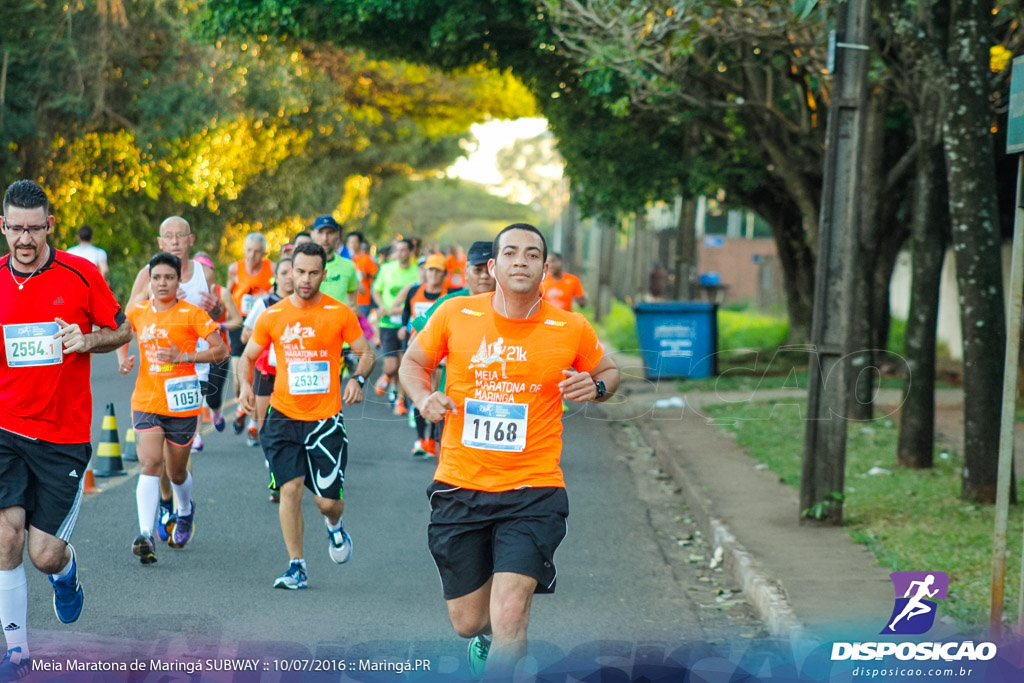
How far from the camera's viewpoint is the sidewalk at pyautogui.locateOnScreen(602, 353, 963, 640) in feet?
21.8

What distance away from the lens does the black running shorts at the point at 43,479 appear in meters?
5.33

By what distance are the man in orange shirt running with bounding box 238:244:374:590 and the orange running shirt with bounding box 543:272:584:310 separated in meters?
8.89

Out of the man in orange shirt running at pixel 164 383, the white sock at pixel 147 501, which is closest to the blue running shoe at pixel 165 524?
the man in orange shirt running at pixel 164 383

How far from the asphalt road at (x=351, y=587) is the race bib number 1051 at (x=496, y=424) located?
1304 millimetres

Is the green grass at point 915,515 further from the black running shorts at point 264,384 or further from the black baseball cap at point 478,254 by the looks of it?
the black running shorts at point 264,384

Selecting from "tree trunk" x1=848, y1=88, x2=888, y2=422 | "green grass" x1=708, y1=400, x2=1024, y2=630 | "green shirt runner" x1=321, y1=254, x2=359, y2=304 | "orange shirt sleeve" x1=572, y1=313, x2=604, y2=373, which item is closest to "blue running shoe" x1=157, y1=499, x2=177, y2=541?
"green shirt runner" x1=321, y1=254, x2=359, y2=304

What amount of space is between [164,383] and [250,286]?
4.97 metres

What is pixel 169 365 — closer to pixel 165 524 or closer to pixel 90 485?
pixel 165 524

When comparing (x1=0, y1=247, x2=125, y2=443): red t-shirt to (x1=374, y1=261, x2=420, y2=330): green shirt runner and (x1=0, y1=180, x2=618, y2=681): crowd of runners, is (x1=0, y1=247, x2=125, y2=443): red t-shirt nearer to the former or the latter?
(x1=0, y1=180, x2=618, y2=681): crowd of runners

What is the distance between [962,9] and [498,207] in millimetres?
116031

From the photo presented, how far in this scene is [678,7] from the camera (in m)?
11.7

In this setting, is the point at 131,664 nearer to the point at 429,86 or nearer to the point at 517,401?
the point at 517,401

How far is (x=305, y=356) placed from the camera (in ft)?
24.1

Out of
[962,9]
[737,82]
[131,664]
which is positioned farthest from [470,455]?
[737,82]
